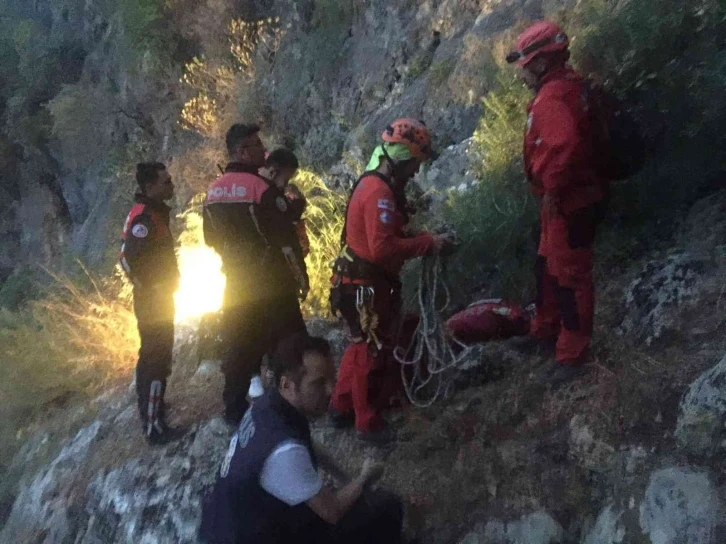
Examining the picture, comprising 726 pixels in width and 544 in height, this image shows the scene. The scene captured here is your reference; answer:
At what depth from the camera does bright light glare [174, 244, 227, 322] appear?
22.5 feet

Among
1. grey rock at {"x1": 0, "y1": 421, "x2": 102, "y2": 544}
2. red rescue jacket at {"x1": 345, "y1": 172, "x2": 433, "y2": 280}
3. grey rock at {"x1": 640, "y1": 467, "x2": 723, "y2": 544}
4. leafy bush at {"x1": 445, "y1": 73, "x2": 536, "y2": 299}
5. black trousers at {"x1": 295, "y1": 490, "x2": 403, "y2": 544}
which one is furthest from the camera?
grey rock at {"x1": 0, "y1": 421, "x2": 102, "y2": 544}

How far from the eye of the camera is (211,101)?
10.9 m

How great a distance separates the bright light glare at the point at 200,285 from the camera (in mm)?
6855

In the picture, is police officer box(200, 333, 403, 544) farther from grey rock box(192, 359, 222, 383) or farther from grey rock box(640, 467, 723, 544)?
grey rock box(192, 359, 222, 383)

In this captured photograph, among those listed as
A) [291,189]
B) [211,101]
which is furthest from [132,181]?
[291,189]

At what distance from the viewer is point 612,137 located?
329cm

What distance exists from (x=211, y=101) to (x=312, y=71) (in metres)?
2.25

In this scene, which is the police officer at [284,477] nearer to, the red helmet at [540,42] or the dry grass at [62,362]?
the red helmet at [540,42]

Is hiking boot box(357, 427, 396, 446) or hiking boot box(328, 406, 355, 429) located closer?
hiking boot box(357, 427, 396, 446)

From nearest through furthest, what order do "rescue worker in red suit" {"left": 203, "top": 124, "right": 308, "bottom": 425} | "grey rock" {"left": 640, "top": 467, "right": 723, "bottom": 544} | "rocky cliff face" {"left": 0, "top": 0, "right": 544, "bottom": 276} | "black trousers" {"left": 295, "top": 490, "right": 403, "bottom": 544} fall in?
"grey rock" {"left": 640, "top": 467, "right": 723, "bottom": 544} < "black trousers" {"left": 295, "top": 490, "right": 403, "bottom": 544} < "rescue worker in red suit" {"left": 203, "top": 124, "right": 308, "bottom": 425} < "rocky cliff face" {"left": 0, "top": 0, "right": 544, "bottom": 276}

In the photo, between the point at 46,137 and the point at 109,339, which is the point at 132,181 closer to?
the point at 46,137

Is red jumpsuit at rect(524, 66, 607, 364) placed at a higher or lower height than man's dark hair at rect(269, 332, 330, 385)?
higher

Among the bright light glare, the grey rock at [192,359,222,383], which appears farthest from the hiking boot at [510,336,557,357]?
the bright light glare

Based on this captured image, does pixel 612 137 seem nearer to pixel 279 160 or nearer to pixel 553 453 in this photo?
pixel 553 453
